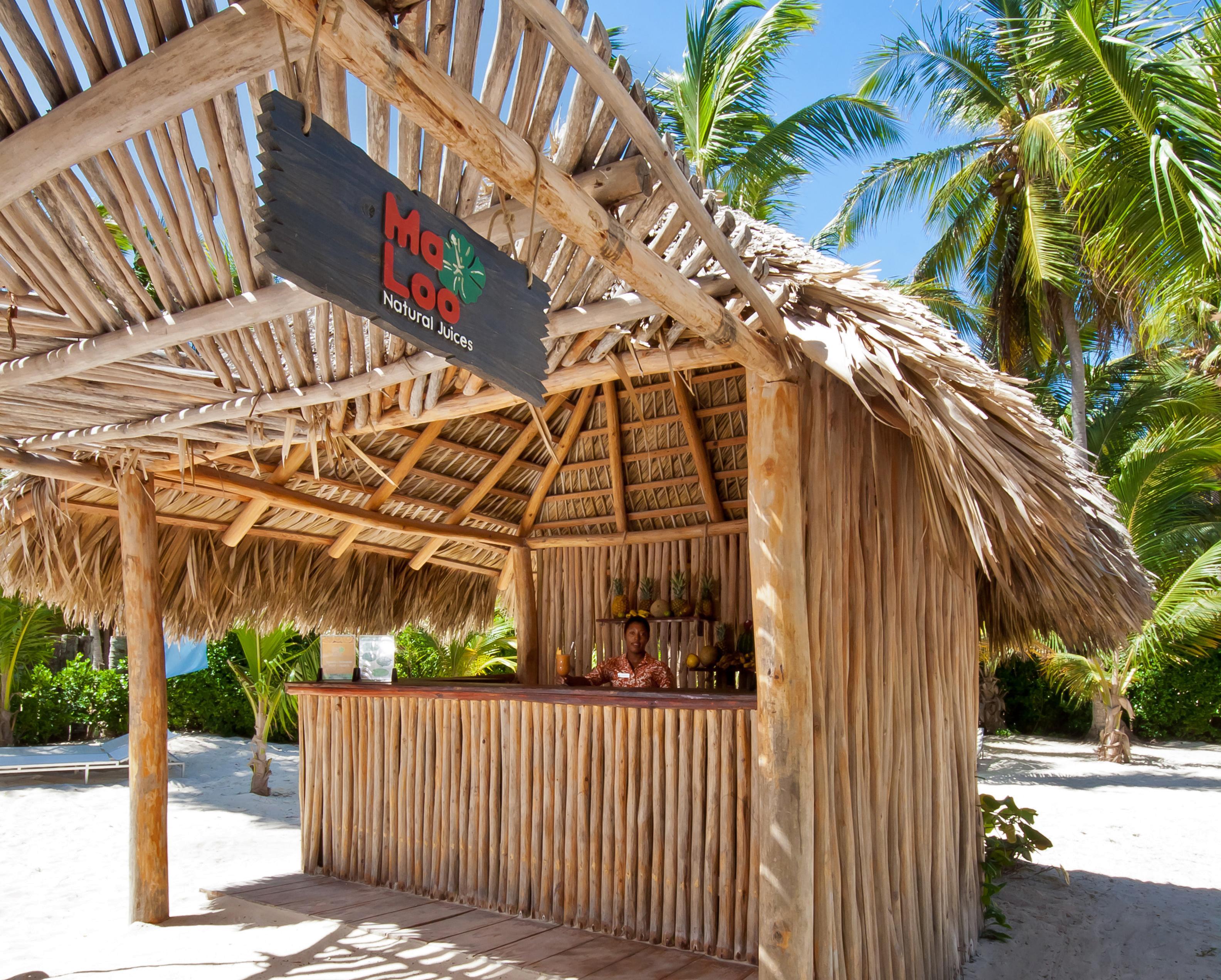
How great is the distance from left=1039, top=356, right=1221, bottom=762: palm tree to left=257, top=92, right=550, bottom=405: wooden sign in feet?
34.0

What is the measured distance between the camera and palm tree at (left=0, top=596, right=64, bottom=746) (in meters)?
11.9

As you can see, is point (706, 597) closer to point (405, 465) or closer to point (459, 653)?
point (405, 465)

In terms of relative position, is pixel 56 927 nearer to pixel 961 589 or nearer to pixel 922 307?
pixel 961 589

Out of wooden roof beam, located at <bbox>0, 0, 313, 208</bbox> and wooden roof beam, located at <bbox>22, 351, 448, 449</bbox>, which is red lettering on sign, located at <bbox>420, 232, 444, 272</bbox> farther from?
wooden roof beam, located at <bbox>22, 351, 448, 449</bbox>

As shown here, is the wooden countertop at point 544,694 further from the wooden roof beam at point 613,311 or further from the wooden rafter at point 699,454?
the wooden roof beam at point 613,311

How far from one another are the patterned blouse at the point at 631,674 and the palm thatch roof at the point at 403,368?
1162mm

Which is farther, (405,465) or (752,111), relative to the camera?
(752,111)

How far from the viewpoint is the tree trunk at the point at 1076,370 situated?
1170 centimetres

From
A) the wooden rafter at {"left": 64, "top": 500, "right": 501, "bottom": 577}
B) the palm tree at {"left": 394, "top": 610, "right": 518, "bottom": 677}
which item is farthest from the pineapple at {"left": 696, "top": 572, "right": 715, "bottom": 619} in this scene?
the palm tree at {"left": 394, "top": 610, "right": 518, "bottom": 677}

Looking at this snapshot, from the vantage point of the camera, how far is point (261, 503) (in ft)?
18.1

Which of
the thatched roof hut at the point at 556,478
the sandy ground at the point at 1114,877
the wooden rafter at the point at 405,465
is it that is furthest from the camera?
the wooden rafter at the point at 405,465

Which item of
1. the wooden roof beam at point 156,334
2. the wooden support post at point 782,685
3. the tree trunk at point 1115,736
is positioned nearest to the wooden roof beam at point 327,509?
the wooden roof beam at point 156,334

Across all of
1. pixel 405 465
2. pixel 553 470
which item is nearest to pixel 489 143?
pixel 405 465

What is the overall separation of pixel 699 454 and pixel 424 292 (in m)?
4.32
